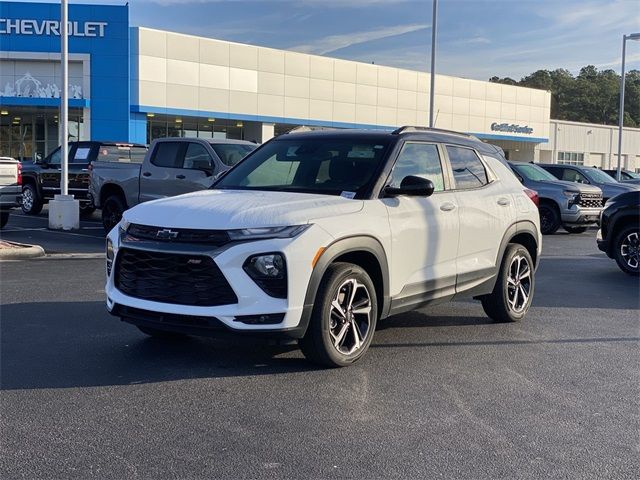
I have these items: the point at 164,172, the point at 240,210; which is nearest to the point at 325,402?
the point at 240,210

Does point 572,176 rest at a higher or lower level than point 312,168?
higher

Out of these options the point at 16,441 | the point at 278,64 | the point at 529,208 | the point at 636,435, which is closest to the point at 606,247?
the point at 529,208

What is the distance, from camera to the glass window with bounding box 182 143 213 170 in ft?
42.8

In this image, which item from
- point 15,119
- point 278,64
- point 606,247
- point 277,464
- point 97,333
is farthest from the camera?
point 278,64

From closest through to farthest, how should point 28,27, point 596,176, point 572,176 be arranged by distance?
point 572,176
point 596,176
point 28,27

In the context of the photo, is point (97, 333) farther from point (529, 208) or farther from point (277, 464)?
point (529, 208)

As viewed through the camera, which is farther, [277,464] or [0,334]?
[0,334]

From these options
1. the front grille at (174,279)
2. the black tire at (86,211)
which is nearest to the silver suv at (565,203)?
the black tire at (86,211)

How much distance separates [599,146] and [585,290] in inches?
2436

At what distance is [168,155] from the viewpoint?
13.7 meters

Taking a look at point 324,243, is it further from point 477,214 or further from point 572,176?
point 572,176

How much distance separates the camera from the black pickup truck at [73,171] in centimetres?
1838

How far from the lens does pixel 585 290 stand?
9703mm

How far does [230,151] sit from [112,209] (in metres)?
3.24
